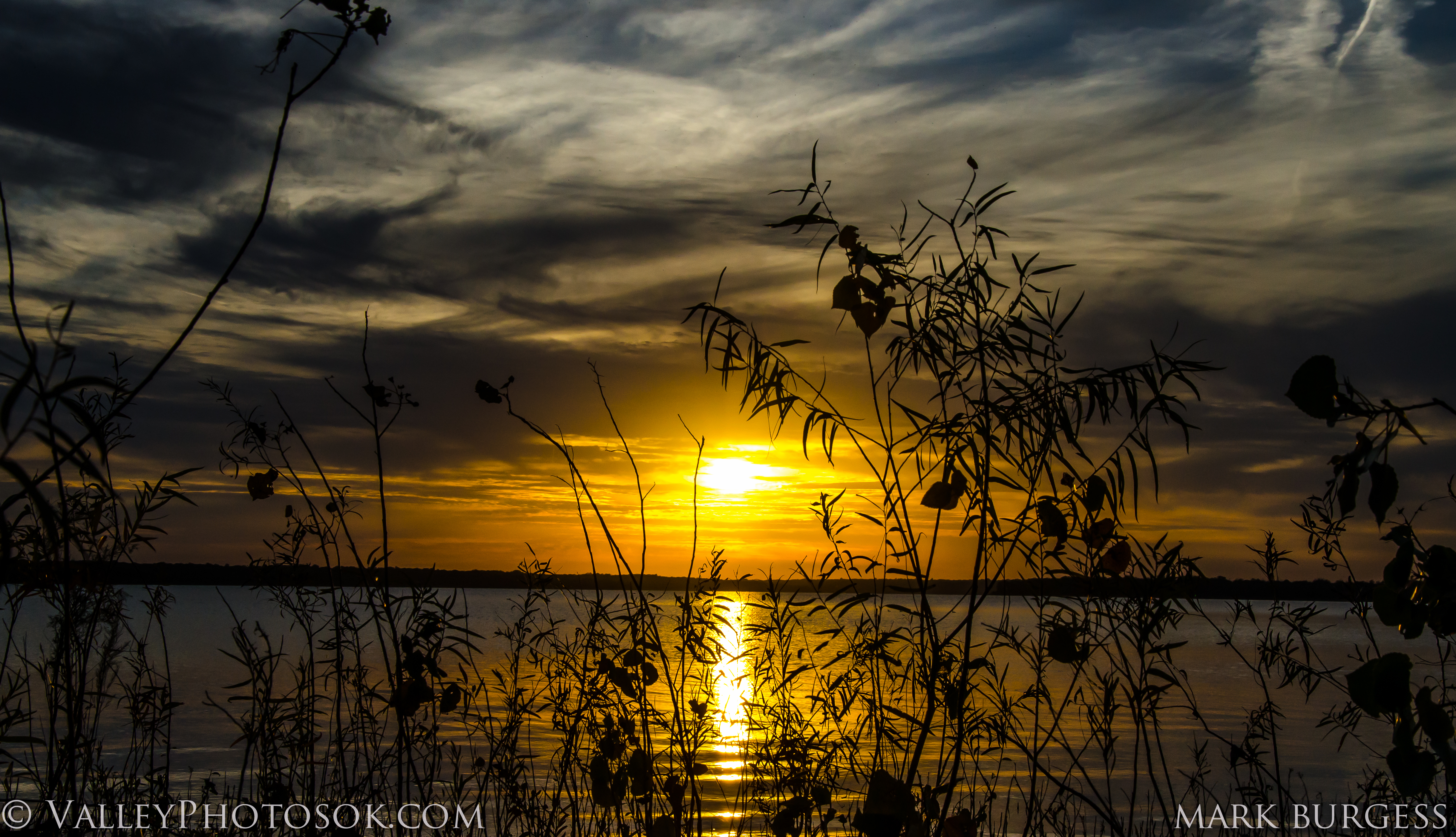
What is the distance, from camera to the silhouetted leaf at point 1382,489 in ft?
4.39

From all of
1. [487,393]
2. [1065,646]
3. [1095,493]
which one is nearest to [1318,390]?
[1095,493]

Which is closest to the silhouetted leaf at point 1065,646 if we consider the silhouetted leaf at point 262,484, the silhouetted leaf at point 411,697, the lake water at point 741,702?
the lake water at point 741,702

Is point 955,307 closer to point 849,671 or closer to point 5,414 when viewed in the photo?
point 849,671

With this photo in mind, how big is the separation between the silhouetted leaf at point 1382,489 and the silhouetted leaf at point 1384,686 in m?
0.21

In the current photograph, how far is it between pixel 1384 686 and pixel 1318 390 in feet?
1.53

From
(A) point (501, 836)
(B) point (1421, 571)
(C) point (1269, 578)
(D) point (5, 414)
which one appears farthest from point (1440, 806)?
(D) point (5, 414)

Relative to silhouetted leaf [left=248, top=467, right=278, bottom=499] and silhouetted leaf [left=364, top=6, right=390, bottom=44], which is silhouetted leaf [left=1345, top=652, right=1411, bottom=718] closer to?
silhouetted leaf [left=364, top=6, right=390, bottom=44]

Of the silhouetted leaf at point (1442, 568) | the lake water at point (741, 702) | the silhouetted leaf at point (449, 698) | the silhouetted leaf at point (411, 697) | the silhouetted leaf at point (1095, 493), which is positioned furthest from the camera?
the lake water at point (741, 702)

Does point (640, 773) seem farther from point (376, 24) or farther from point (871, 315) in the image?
point (376, 24)

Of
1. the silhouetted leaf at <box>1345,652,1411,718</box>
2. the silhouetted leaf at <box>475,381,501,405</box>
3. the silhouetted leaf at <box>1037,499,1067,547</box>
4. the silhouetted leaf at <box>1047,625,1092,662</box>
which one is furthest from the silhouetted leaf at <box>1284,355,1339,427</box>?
the silhouetted leaf at <box>475,381,501,405</box>

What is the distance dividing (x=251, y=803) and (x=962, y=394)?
4132 mm

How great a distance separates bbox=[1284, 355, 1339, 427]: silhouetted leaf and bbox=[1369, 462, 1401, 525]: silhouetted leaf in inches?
3.9

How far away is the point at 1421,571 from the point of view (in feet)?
5.15

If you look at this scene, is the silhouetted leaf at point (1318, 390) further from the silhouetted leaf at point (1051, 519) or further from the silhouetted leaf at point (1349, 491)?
the silhouetted leaf at point (1051, 519)
